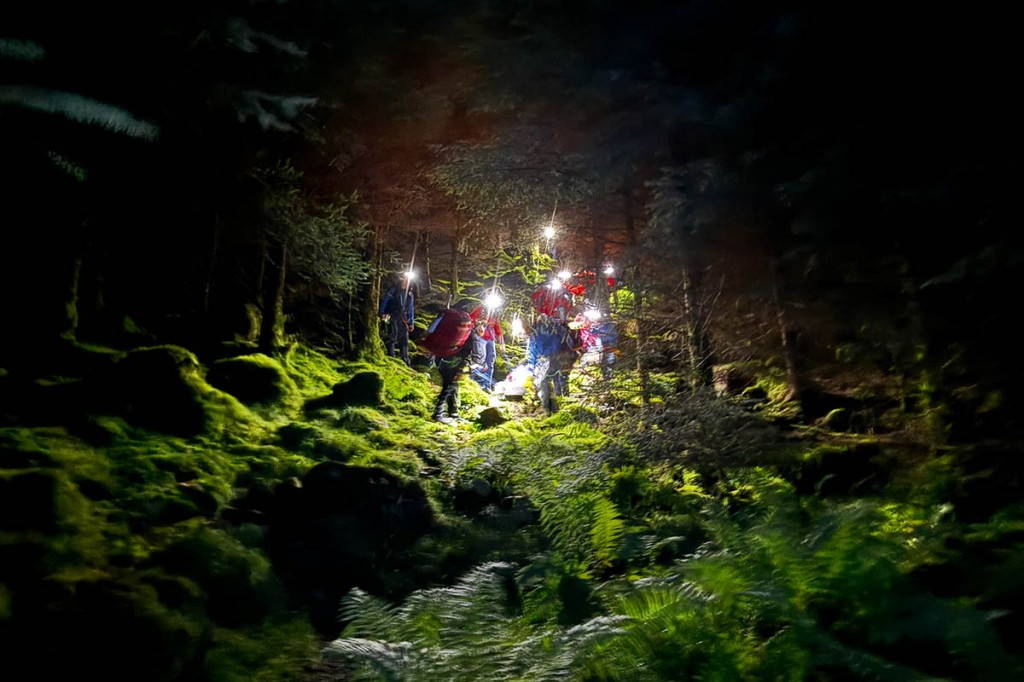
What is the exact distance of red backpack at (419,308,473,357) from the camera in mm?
8805

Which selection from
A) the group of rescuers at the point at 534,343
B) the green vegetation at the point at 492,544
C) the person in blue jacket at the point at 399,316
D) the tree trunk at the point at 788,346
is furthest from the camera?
the person in blue jacket at the point at 399,316

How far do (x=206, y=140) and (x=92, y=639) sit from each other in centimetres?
593

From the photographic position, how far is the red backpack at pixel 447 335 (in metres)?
8.80

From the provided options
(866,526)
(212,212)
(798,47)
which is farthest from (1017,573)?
(212,212)

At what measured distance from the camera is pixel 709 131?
5.34 metres

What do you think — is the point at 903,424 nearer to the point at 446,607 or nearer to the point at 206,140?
the point at 446,607

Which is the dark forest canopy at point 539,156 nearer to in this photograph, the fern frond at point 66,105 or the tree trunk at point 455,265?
the fern frond at point 66,105

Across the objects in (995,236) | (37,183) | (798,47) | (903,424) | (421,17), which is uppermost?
(421,17)

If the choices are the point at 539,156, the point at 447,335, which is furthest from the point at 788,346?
the point at 447,335

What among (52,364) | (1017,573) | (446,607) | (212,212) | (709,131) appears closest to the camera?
(1017,573)

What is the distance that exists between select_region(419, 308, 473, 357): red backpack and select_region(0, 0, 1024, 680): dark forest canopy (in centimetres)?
110

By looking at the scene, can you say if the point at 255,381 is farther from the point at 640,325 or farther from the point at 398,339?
the point at 640,325

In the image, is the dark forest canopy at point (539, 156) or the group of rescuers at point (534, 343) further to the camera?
the group of rescuers at point (534, 343)

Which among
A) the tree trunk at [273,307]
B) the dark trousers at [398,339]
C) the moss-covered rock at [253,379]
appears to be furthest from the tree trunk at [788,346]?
the dark trousers at [398,339]
